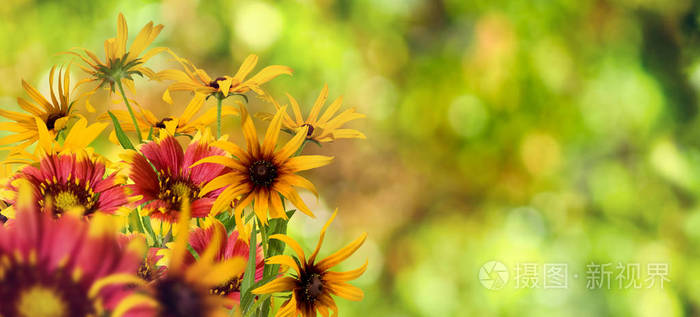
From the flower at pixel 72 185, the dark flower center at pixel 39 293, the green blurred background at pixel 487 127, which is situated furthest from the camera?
the green blurred background at pixel 487 127

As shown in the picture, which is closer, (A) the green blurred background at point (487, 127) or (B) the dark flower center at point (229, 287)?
(B) the dark flower center at point (229, 287)

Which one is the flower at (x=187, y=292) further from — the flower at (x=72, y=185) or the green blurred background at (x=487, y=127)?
the green blurred background at (x=487, y=127)

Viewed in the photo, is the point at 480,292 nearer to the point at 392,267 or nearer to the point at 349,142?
the point at 392,267

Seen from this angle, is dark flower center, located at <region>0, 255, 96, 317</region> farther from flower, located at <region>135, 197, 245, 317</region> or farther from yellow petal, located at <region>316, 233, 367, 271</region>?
yellow petal, located at <region>316, 233, 367, 271</region>

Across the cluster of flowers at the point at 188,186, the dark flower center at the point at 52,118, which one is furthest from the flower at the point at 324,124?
the dark flower center at the point at 52,118

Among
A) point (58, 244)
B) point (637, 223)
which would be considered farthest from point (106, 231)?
point (637, 223)

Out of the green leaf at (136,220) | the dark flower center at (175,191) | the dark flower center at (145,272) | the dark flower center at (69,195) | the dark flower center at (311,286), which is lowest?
the dark flower center at (145,272)
